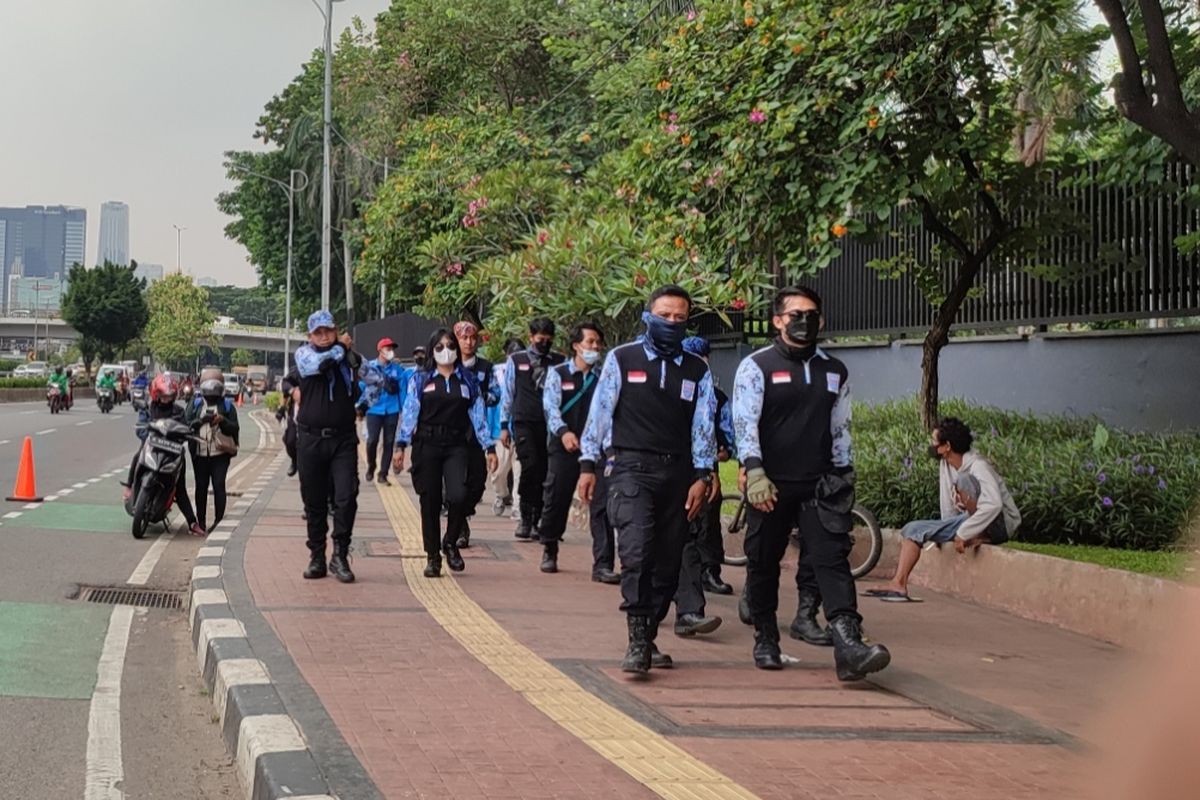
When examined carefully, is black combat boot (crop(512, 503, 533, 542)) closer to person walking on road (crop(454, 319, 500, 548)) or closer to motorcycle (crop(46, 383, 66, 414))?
person walking on road (crop(454, 319, 500, 548))

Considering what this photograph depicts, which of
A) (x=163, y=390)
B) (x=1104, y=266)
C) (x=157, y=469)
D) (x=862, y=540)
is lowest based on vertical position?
(x=862, y=540)

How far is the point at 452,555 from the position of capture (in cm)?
1078

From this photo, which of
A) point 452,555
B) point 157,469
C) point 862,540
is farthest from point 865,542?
point 157,469

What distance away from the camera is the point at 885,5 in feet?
35.1

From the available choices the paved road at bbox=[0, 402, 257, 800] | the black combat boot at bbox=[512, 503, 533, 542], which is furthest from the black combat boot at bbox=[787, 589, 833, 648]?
the black combat boot at bbox=[512, 503, 533, 542]

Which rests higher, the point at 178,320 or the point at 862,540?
the point at 178,320

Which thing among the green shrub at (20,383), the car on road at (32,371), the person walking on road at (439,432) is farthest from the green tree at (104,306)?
the person walking on road at (439,432)

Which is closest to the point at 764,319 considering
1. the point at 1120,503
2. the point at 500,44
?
the point at 500,44

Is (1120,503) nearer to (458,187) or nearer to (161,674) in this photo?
(161,674)

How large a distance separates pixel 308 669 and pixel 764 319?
14906 mm

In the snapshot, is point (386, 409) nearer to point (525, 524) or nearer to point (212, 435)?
point (212, 435)

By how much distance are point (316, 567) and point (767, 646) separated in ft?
12.8

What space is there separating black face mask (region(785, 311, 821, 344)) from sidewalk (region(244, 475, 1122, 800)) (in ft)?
5.49

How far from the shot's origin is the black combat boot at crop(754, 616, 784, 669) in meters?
7.23
